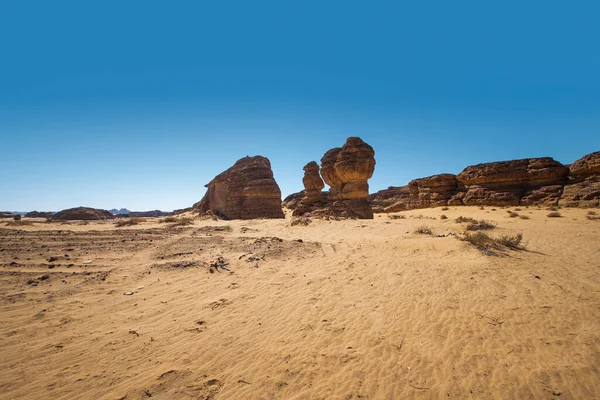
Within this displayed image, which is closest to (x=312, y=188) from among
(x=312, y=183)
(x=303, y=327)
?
(x=312, y=183)

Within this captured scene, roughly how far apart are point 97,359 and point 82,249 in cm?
838

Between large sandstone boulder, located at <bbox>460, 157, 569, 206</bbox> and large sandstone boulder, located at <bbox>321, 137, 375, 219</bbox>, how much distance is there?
13.7 metres

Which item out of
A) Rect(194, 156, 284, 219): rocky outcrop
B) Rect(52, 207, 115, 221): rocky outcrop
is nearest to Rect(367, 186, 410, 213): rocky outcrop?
Rect(194, 156, 284, 219): rocky outcrop

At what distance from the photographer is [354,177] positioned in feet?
82.9

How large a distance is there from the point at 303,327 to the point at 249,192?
26173 millimetres

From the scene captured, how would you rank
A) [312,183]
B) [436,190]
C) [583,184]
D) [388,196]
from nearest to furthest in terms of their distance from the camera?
[583,184] → [312,183] → [436,190] → [388,196]

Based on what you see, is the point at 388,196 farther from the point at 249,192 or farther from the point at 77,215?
the point at 77,215

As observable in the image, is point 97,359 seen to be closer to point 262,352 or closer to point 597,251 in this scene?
point 262,352

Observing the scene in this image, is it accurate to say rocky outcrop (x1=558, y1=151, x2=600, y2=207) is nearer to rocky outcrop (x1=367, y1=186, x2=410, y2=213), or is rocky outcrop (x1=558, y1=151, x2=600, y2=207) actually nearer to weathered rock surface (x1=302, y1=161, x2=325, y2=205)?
weathered rock surface (x1=302, y1=161, x2=325, y2=205)

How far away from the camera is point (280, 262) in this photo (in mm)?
8555

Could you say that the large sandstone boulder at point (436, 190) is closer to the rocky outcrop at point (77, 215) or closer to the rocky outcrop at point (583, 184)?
the rocky outcrop at point (583, 184)

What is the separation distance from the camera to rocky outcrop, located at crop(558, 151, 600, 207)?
20547mm

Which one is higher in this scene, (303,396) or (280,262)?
(280,262)

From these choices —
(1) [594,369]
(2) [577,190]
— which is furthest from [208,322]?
(2) [577,190]
